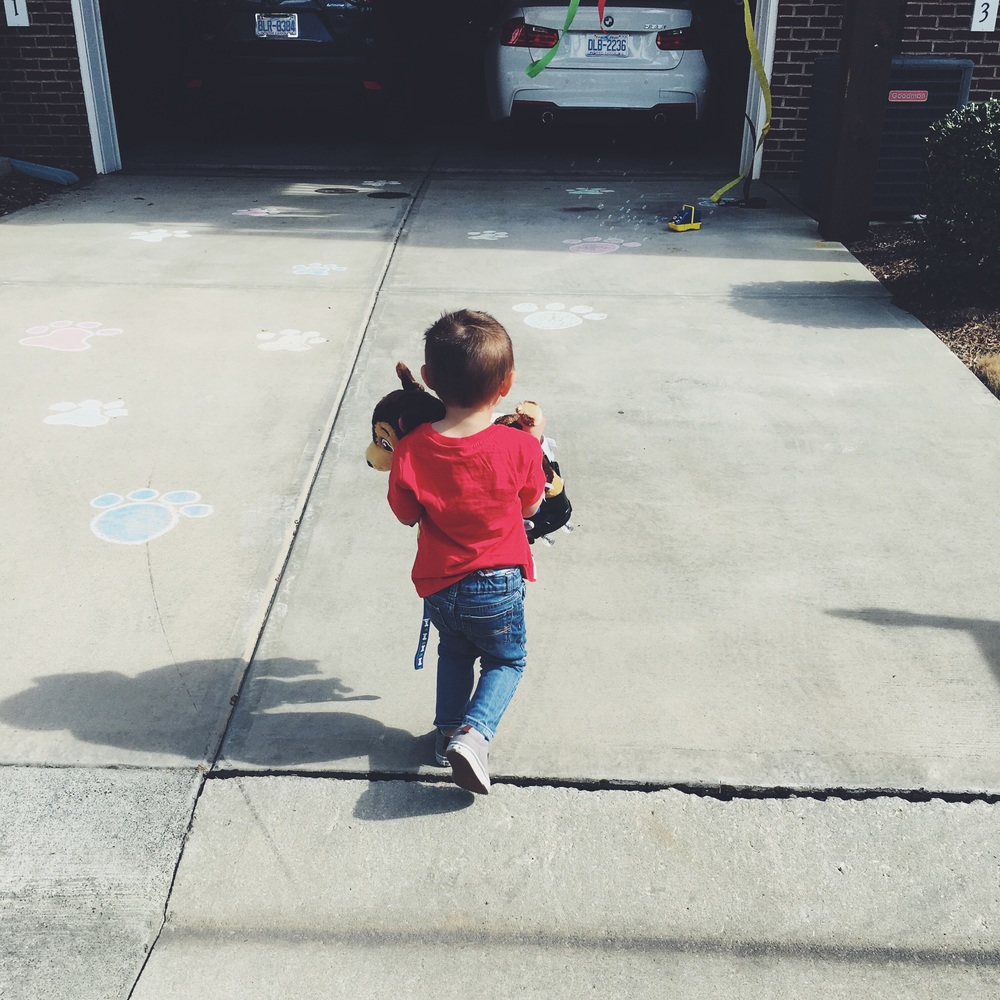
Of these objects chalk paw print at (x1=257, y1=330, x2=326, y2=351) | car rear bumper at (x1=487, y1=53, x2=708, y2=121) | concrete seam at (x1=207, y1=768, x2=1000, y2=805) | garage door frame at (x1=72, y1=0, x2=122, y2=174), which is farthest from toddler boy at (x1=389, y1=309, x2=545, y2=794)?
garage door frame at (x1=72, y1=0, x2=122, y2=174)

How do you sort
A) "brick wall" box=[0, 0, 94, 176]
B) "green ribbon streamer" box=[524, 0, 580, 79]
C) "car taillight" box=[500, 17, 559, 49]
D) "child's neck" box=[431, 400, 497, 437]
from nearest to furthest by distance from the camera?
"child's neck" box=[431, 400, 497, 437], "green ribbon streamer" box=[524, 0, 580, 79], "car taillight" box=[500, 17, 559, 49], "brick wall" box=[0, 0, 94, 176]

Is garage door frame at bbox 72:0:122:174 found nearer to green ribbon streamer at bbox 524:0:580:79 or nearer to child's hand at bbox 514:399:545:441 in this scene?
green ribbon streamer at bbox 524:0:580:79

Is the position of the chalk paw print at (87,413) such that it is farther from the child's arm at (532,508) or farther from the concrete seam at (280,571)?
the child's arm at (532,508)

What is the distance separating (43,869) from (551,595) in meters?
1.43

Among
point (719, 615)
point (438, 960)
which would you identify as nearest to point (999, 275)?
point (719, 615)

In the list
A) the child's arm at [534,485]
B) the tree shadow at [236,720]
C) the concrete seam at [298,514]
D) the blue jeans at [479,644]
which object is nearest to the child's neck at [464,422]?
the child's arm at [534,485]

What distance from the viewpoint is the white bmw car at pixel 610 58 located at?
8219 millimetres

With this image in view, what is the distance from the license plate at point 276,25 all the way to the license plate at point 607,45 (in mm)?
2485

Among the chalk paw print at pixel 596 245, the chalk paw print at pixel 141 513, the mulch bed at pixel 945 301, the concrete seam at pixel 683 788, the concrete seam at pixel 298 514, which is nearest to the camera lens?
the concrete seam at pixel 683 788

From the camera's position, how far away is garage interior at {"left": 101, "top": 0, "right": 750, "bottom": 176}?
359 inches

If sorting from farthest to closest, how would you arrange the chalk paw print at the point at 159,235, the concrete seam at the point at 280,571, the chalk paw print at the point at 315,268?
1. the chalk paw print at the point at 159,235
2. the chalk paw print at the point at 315,268
3. the concrete seam at the point at 280,571

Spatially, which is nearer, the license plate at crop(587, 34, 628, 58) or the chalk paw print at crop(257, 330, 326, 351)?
the chalk paw print at crop(257, 330, 326, 351)

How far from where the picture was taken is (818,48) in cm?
816

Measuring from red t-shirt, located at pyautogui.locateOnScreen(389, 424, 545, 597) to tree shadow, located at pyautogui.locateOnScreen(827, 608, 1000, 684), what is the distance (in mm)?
1153
